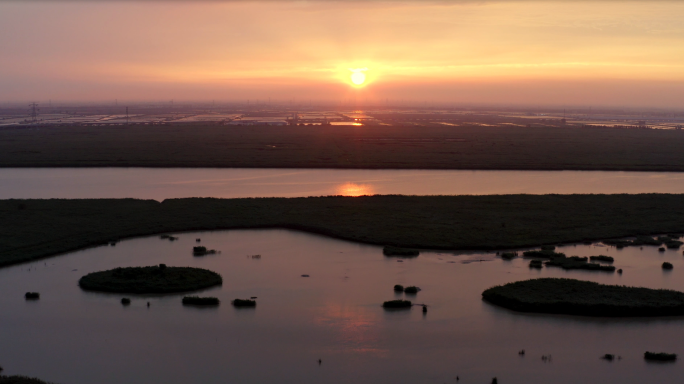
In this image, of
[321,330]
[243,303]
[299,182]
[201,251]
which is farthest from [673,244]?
[299,182]

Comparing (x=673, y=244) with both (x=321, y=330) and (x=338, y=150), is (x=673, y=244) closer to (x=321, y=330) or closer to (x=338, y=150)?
(x=321, y=330)

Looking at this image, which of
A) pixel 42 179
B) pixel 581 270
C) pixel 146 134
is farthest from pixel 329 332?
pixel 146 134

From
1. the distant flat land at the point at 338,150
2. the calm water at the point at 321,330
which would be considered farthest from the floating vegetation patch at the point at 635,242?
the distant flat land at the point at 338,150

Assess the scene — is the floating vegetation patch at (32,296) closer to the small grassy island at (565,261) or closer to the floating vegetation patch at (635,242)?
the small grassy island at (565,261)

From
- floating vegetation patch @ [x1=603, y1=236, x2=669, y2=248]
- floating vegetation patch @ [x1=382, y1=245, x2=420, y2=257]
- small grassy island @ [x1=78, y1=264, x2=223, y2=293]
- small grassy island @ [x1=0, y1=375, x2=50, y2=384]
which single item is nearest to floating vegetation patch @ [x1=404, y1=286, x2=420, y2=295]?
floating vegetation patch @ [x1=382, y1=245, x2=420, y2=257]

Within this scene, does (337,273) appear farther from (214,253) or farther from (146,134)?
(146,134)

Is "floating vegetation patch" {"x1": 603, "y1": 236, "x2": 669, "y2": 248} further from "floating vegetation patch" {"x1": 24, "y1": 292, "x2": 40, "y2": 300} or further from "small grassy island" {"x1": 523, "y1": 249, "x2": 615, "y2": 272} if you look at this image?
"floating vegetation patch" {"x1": 24, "y1": 292, "x2": 40, "y2": 300}

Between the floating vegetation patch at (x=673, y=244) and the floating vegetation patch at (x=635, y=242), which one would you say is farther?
the floating vegetation patch at (x=635, y=242)
